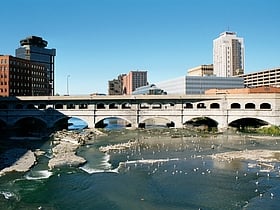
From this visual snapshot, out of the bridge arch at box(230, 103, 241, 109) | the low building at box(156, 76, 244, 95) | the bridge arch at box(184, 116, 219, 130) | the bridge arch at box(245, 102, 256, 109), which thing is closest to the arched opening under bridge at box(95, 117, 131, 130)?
the bridge arch at box(184, 116, 219, 130)

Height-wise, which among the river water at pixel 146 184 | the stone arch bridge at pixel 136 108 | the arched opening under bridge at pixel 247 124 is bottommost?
the river water at pixel 146 184

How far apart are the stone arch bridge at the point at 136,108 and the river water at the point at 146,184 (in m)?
35.5

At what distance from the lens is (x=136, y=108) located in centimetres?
10244

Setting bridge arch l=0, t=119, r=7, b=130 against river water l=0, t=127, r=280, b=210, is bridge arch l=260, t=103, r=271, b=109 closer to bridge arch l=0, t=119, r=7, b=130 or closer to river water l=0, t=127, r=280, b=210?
river water l=0, t=127, r=280, b=210

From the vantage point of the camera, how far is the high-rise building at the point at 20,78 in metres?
133

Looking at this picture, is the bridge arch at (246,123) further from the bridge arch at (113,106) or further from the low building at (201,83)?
the low building at (201,83)

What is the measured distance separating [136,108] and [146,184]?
204 feet

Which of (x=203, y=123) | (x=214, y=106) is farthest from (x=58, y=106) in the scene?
(x=214, y=106)

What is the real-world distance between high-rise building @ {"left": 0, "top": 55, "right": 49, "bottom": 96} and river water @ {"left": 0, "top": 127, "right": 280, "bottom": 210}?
79.5 metres

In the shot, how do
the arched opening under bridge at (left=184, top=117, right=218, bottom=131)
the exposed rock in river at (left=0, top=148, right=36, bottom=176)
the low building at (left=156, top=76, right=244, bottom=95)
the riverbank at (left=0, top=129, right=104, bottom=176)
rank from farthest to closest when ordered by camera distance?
the low building at (left=156, top=76, right=244, bottom=95), the arched opening under bridge at (left=184, top=117, right=218, bottom=131), the riverbank at (left=0, top=129, right=104, bottom=176), the exposed rock in river at (left=0, top=148, right=36, bottom=176)

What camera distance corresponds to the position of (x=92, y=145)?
72438 millimetres

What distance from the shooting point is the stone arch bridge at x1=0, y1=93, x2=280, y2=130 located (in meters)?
95.8

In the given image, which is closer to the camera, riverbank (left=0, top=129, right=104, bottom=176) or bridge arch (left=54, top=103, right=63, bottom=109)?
riverbank (left=0, top=129, right=104, bottom=176)

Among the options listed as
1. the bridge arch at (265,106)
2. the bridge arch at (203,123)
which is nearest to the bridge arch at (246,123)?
the bridge arch at (265,106)
